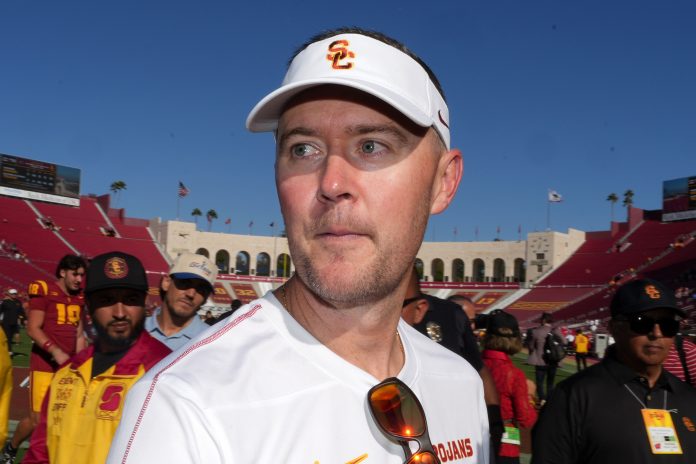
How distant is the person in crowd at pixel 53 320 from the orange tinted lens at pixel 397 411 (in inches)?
211

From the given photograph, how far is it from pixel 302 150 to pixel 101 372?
2.41 m

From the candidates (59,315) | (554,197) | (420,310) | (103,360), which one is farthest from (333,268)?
(554,197)

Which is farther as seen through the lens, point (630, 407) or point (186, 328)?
point (186, 328)

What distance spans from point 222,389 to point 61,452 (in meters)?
2.33

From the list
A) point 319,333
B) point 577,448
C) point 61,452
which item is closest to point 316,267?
point 319,333

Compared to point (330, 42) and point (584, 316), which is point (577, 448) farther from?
point (584, 316)

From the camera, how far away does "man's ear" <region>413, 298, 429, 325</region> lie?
4781mm

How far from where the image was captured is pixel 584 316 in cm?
3875

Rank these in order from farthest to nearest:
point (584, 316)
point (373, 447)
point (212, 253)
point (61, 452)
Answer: point (212, 253)
point (584, 316)
point (61, 452)
point (373, 447)

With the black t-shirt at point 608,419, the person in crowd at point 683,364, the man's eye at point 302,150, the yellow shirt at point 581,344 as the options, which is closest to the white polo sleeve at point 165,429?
the man's eye at point 302,150

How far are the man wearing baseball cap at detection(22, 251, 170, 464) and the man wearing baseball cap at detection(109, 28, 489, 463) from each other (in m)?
1.97

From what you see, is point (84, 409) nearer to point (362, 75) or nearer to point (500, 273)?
point (362, 75)

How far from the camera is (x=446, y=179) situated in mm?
1776

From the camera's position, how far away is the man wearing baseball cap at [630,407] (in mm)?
3365
